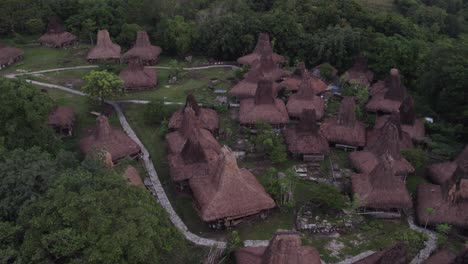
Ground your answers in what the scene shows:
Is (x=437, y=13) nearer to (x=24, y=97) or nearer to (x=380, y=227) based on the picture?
(x=380, y=227)

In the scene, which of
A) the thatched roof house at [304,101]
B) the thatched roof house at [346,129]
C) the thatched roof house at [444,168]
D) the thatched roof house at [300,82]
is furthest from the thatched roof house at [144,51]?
the thatched roof house at [444,168]

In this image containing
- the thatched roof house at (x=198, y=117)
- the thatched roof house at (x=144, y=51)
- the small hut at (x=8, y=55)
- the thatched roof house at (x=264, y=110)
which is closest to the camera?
the thatched roof house at (x=198, y=117)

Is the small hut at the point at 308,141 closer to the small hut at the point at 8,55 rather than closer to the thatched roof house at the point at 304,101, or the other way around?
the thatched roof house at the point at 304,101

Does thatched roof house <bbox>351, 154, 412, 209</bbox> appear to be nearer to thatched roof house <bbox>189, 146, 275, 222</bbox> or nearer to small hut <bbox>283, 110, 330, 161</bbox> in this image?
small hut <bbox>283, 110, 330, 161</bbox>

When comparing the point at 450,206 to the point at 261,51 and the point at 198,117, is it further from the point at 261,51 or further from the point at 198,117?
the point at 261,51

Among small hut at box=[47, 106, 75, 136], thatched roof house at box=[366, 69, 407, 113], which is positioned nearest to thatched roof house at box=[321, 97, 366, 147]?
thatched roof house at box=[366, 69, 407, 113]

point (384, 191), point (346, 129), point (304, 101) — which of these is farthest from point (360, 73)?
point (384, 191)
